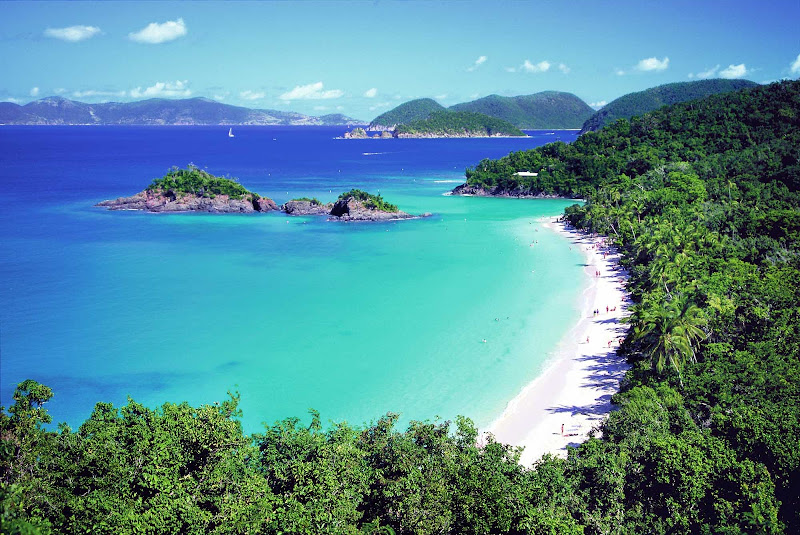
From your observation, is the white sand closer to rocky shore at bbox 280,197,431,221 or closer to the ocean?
the ocean

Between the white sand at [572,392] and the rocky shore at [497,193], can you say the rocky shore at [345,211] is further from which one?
the white sand at [572,392]

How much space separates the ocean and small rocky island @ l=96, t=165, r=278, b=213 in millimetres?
3555

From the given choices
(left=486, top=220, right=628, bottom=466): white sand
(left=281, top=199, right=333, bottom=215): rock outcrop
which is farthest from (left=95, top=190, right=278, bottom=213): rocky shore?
(left=486, top=220, right=628, bottom=466): white sand

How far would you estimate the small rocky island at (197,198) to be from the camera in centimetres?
8044

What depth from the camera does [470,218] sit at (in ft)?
251

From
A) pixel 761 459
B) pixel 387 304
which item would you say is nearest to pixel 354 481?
pixel 761 459

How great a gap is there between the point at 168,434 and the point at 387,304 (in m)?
25.5

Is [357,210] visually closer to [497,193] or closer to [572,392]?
[497,193]

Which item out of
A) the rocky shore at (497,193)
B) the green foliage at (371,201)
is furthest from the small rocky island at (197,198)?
the rocky shore at (497,193)

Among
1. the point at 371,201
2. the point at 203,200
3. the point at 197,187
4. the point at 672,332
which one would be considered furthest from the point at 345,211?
the point at 672,332

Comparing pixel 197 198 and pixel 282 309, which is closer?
pixel 282 309

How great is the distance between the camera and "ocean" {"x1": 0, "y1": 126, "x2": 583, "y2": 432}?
93.8 feet

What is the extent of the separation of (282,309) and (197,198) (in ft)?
157

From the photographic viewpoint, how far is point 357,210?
7462 centimetres
